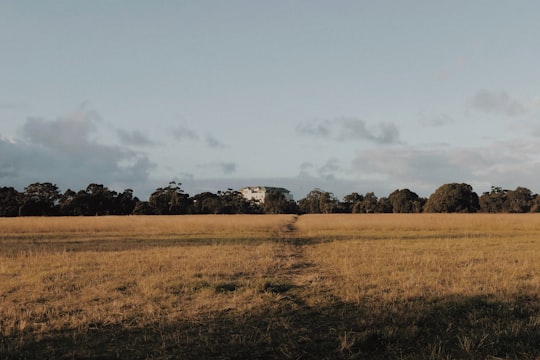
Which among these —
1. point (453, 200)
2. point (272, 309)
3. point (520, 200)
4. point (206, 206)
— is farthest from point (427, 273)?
point (520, 200)

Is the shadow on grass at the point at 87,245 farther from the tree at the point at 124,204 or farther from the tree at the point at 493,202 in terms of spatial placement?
the tree at the point at 493,202

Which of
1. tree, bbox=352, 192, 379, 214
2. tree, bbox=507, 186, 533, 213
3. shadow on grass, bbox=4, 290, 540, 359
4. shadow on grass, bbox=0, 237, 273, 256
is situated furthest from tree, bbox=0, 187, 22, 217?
tree, bbox=507, 186, 533, 213

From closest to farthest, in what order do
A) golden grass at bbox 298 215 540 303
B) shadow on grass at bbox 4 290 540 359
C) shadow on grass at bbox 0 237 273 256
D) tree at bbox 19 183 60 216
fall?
shadow on grass at bbox 4 290 540 359, golden grass at bbox 298 215 540 303, shadow on grass at bbox 0 237 273 256, tree at bbox 19 183 60 216

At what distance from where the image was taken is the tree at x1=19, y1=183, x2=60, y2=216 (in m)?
88.7

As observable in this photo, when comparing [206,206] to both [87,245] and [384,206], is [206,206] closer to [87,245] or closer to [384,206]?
[384,206]

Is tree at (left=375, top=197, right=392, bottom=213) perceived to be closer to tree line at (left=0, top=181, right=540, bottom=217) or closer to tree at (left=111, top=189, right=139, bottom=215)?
tree line at (left=0, top=181, right=540, bottom=217)

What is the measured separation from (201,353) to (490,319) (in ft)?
17.3

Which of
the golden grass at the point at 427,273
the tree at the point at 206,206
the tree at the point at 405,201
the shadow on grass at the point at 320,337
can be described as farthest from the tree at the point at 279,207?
the shadow on grass at the point at 320,337

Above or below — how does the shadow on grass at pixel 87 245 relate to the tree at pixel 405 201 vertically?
below

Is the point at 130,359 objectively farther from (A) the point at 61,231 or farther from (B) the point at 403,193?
(B) the point at 403,193

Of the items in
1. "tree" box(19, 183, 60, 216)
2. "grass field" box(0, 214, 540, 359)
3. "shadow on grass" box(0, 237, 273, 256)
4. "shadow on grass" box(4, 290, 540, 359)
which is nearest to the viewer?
"shadow on grass" box(4, 290, 540, 359)

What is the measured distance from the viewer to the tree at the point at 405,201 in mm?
107938

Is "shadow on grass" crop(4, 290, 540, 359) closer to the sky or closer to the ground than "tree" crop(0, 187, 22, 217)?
closer to the ground

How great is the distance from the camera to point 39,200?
9188cm
